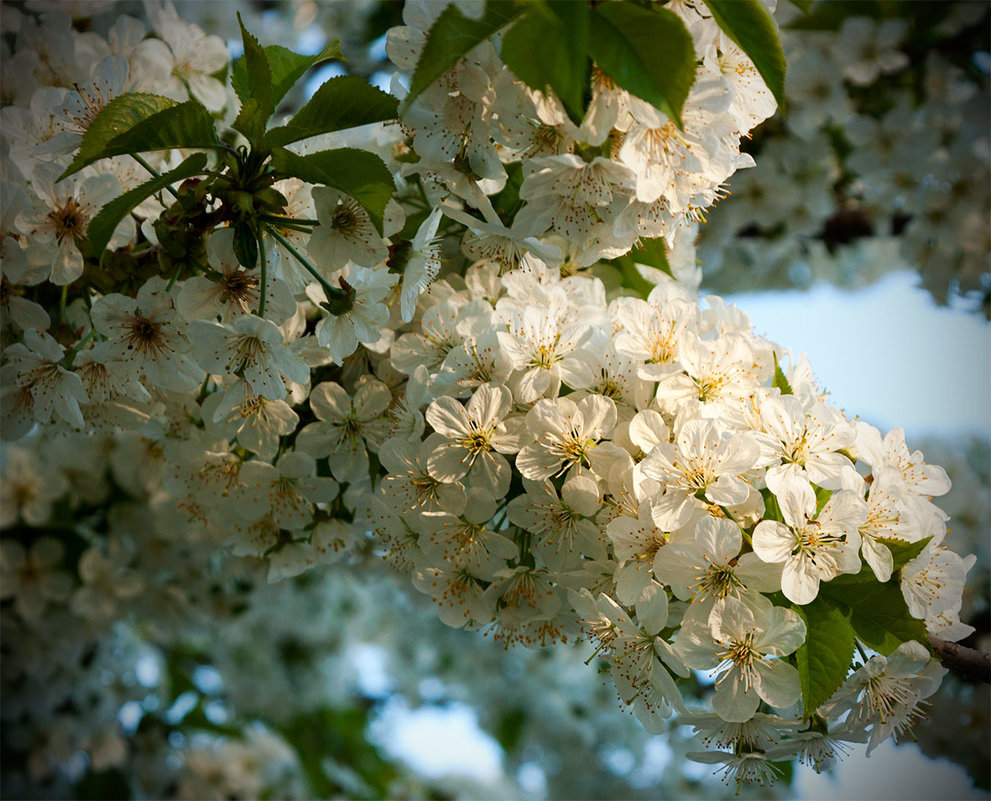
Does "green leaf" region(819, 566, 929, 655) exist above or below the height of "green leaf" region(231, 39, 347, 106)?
below

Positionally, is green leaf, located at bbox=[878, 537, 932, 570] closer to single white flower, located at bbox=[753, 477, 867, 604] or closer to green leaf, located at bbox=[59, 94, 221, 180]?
single white flower, located at bbox=[753, 477, 867, 604]

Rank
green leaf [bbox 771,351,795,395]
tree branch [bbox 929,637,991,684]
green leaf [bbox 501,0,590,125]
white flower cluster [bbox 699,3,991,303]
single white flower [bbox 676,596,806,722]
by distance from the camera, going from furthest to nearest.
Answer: white flower cluster [bbox 699,3,991,303] < green leaf [bbox 771,351,795,395] < tree branch [bbox 929,637,991,684] < single white flower [bbox 676,596,806,722] < green leaf [bbox 501,0,590,125]

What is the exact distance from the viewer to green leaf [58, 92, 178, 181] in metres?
1.00

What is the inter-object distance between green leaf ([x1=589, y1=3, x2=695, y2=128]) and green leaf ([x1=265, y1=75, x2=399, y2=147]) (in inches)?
11.6

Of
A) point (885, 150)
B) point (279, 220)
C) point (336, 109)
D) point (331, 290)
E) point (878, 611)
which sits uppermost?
point (336, 109)

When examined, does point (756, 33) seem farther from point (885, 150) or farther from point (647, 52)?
point (885, 150)

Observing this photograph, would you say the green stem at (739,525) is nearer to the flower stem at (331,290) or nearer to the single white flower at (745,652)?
the single white flower at (745,652)

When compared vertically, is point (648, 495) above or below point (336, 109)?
below

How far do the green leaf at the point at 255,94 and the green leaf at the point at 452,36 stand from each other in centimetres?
26

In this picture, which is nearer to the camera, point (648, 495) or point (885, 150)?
point (648, 495)

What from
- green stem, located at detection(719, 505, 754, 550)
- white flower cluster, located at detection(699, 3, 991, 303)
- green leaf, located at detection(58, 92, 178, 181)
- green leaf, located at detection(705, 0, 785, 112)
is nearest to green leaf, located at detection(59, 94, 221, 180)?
green leaf, located at detection(58, 92, 178, 181)

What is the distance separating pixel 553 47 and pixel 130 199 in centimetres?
58

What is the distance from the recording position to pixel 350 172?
40.4 inches

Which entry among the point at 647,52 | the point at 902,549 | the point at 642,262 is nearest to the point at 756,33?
the point at 647,52
